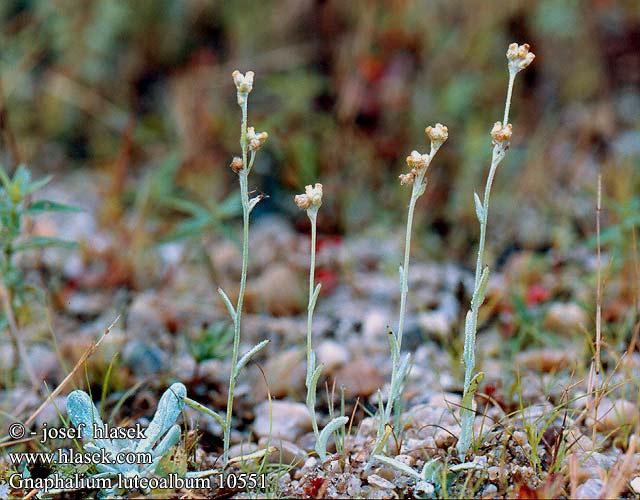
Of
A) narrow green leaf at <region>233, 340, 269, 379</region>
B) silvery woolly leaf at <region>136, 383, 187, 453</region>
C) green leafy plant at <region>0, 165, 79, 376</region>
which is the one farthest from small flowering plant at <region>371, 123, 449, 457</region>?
green leafy plant at <region>0, 165, 79, 376</region>

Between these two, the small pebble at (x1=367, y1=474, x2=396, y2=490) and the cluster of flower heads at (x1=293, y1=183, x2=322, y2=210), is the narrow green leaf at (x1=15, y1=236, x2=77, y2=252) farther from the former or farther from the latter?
the small pebble at (x1=367, y1=474, x2=396, y2=490)

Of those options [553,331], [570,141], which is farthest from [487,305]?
[570,141]

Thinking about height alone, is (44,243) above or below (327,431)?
above

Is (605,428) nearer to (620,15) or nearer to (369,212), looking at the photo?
(369,212)

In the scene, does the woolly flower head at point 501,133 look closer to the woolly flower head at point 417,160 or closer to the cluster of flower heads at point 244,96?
the woolly flower head at point 417,160

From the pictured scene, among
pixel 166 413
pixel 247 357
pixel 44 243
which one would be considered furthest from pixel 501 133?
pixel 44 243

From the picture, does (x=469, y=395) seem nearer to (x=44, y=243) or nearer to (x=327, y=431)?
(x=327, y=431)
